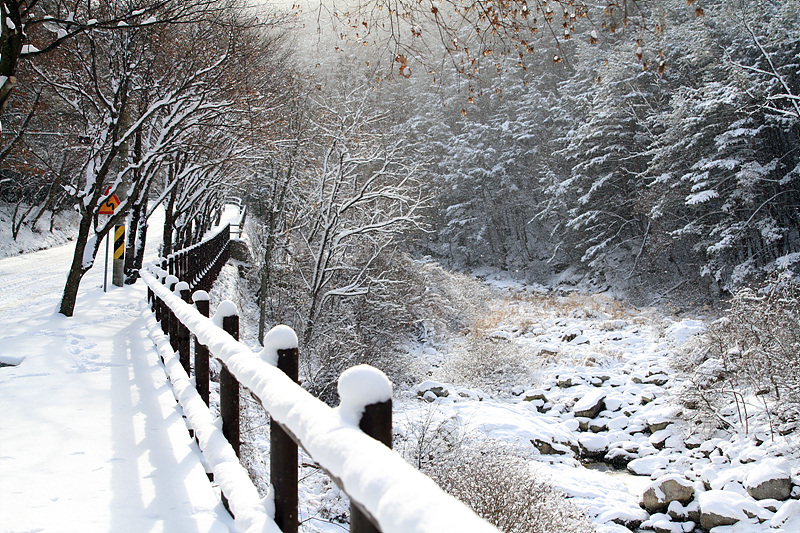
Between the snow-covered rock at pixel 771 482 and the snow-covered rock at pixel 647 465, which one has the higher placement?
the snow-covered rock at pixel 771 482

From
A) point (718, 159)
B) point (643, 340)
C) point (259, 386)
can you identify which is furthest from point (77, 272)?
point (718, 159)

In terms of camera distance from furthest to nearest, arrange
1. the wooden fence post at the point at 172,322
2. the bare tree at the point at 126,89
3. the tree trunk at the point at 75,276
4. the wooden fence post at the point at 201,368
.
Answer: the bare tree at the point at 126,89, the tree trunk at the point at 75,276, the wooden fence post at the point at 172,322, the wooden fence post at the point at 201,368

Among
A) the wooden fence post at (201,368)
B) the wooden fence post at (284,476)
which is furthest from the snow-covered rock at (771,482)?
the wooden fence post at (284,476)

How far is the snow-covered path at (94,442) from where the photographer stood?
114 inches

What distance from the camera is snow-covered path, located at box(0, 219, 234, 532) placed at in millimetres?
2908

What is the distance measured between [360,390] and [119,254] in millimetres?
14596

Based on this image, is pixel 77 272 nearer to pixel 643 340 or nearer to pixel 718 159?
pixel 643 340

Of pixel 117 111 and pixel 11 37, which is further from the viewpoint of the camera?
pixel 117 111

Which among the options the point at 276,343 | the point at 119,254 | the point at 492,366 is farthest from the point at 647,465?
the point at 119,254

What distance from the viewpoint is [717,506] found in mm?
8336

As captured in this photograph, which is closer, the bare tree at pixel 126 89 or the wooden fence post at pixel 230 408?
the wooden fence post at pixel 230 408

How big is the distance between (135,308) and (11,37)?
6087mm

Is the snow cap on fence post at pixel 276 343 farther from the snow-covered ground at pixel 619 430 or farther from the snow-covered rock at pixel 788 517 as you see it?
the snow-covered rock at pixel 788 517

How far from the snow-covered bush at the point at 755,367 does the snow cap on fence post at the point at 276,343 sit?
11222 millimetres
